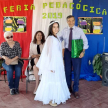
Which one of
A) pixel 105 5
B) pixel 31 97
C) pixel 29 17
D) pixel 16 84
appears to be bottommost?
pixel 31 97

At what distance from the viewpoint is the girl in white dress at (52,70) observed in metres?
2.01

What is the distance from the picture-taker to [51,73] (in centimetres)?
204

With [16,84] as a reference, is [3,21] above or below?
above

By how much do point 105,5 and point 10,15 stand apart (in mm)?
2677

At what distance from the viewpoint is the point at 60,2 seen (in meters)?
3.58

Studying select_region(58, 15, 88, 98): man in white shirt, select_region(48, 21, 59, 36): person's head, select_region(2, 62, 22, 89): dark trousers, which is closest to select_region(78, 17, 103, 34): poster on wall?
select_region(58, 15, 88, 98): man in white shirt

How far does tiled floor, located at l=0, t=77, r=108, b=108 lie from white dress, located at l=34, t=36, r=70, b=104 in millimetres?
191

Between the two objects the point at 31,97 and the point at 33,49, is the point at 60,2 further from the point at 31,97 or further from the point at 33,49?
the point at 31,97

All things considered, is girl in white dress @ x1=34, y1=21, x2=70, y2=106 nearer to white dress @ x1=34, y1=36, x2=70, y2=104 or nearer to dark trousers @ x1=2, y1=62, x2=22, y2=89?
white dress @ x1=34, y1=36, x2=70, y2=104

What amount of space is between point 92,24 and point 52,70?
221 cm

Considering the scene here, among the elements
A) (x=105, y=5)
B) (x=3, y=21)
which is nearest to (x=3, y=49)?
(x=3, y=21)

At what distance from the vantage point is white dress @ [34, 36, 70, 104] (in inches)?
79.0

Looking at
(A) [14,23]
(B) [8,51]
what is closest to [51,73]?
(B) [8,51]

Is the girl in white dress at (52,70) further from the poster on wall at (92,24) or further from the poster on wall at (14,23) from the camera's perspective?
the poster on wall at (14,23)
